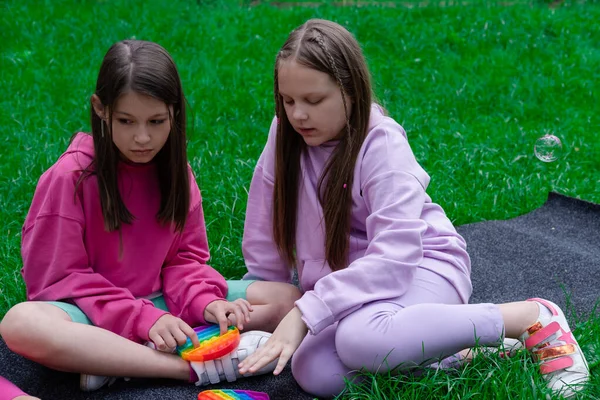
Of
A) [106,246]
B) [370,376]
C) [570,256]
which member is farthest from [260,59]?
[370,376]

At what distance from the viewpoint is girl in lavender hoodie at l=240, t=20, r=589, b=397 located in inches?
84.5

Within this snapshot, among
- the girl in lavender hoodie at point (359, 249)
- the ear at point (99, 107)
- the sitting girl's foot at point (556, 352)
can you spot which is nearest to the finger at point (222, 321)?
the girl in lavender hoodie at point (359, 249)

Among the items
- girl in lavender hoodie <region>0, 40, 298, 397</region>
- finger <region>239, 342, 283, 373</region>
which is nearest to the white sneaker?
girl in lavender hoodie <region>0, 40, 298, 397</region>

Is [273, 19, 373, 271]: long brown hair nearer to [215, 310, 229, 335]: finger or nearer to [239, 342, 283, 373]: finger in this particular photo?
[215, 310, 229, 335]: finger

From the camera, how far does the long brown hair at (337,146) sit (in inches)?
89.5

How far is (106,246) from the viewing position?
8.00 ft

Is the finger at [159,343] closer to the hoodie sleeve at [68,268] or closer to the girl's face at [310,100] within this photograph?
the hoodie sleeve at [68,268]

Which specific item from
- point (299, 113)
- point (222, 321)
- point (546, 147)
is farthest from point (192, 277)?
point (546, 147)

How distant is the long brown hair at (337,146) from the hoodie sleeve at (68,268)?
0.56 m

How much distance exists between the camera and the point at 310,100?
2.27 m

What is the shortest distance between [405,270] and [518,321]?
376 mm

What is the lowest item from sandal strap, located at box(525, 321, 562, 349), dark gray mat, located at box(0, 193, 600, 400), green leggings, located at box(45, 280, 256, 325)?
dark gray mat, located at box(0, 193, 600, 400)

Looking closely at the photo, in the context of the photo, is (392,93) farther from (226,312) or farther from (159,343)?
(159,343)

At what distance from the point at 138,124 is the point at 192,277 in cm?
57
